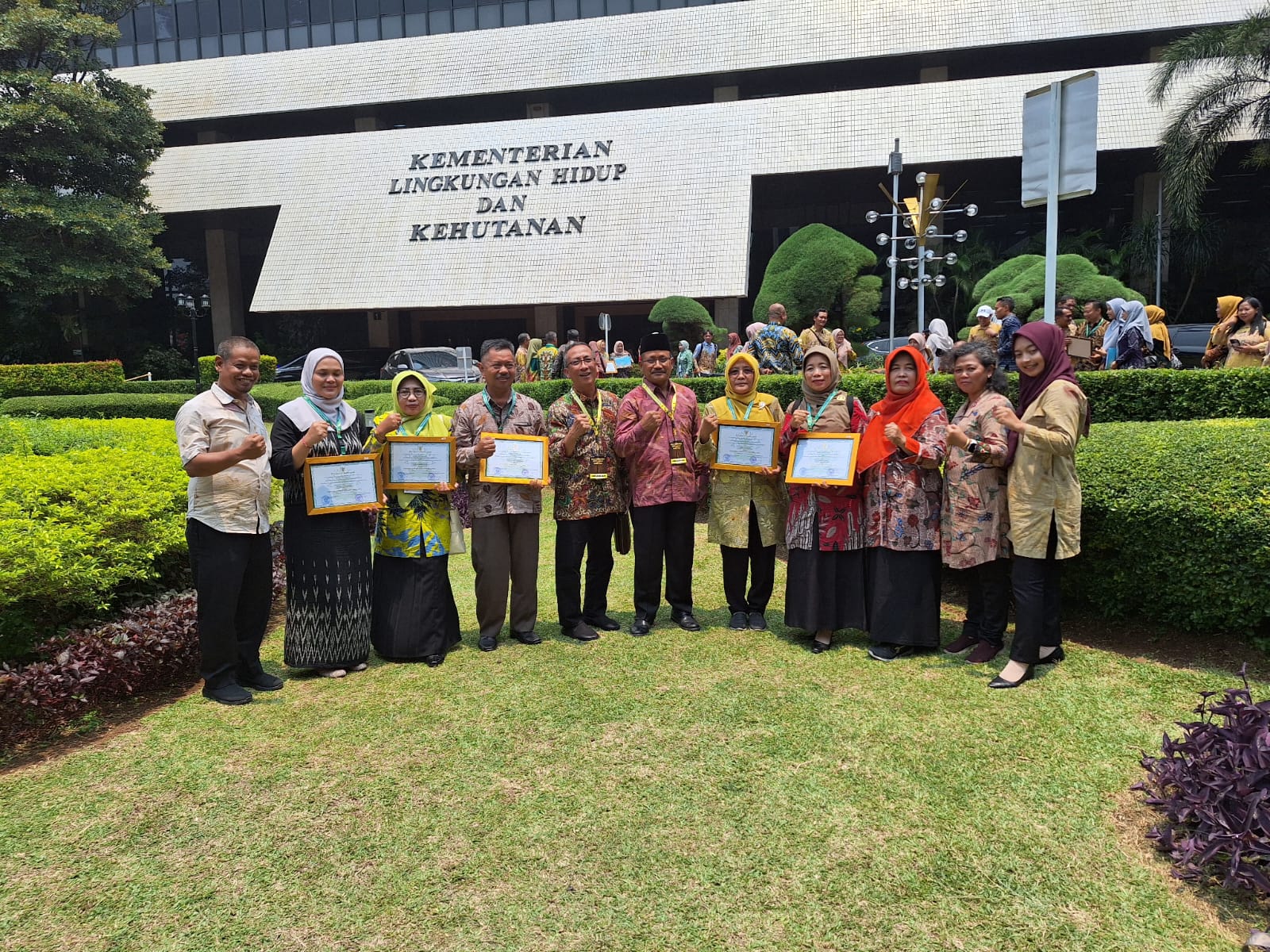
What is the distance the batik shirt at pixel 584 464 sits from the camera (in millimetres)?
4848

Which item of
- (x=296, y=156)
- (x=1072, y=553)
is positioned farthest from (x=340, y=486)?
(x=296, y=156)

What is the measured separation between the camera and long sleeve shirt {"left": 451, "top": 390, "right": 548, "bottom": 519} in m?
4.74

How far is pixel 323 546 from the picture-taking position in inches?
169

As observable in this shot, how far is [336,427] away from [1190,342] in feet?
61.2

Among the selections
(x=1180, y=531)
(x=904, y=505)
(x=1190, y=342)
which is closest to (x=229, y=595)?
(x=904, y=505)

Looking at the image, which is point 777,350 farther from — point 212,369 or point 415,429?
point 212,369

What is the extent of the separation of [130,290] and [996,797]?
26523 millimetres

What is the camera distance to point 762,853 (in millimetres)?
2820

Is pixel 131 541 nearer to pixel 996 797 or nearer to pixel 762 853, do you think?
pixel 762 853

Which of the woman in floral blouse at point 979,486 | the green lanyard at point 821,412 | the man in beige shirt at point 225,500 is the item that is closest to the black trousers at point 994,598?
the woman in floral blouse at point 979,486

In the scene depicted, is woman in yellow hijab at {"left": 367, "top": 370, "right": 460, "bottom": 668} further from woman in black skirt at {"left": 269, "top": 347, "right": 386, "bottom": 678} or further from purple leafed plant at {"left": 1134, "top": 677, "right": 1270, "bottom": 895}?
purple leafed plant at {"left": 1134, "top": 677, "right": 1270, "bottom": 895}

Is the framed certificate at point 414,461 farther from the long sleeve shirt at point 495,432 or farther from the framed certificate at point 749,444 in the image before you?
the framed certificate at point 749,444

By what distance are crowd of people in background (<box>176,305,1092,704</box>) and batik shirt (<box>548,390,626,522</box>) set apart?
0.01m

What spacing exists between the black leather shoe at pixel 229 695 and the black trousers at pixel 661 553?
2184 millimetres
